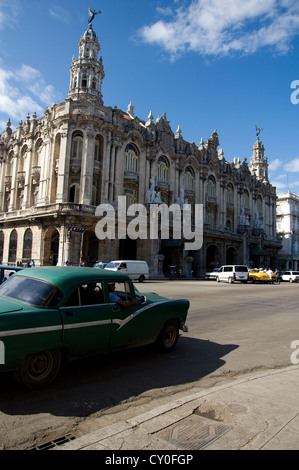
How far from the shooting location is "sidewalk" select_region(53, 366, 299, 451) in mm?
3174

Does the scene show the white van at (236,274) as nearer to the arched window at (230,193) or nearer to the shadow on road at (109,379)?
the arched window at (230,193)

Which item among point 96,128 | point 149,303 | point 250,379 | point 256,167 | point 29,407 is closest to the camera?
point 29,407

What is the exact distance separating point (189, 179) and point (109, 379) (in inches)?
1805

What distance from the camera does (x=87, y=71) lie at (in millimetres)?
38906

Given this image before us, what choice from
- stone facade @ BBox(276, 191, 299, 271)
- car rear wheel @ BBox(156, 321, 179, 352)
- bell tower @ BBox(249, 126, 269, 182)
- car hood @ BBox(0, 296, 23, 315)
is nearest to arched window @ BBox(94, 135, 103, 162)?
car rear wheel @ BBox(156, 321, 179, 352)

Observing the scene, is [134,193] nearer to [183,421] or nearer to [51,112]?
[51,112]

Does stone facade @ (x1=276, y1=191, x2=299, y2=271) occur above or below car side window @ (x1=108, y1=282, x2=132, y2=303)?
above

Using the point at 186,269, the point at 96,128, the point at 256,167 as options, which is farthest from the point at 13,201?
the point at 256,167

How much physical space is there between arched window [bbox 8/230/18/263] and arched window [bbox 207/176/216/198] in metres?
28.9

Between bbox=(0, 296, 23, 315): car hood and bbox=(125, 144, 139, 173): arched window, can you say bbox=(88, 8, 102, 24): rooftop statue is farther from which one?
bbox=(0, 296, 23, 315): car hood

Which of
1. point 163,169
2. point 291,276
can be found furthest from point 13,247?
point 291,276

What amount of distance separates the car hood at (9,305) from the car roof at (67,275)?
1.71ft
